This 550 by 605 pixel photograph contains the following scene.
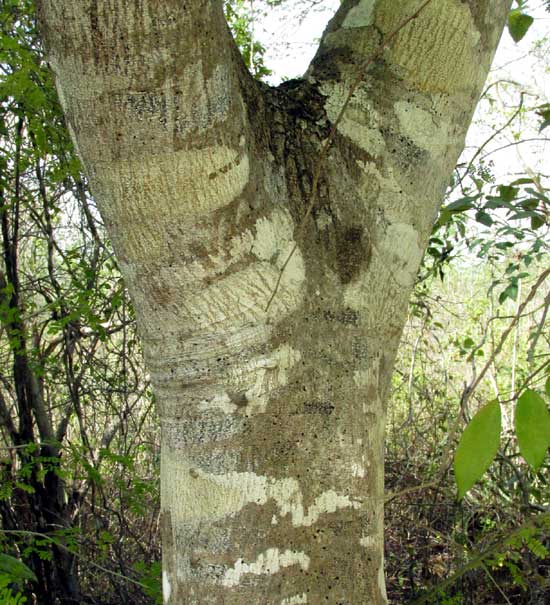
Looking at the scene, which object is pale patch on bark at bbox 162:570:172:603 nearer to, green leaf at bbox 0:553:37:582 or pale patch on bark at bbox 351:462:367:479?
pale patch on bark at bbox 351:462:367:479

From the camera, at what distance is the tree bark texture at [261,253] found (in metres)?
1.01

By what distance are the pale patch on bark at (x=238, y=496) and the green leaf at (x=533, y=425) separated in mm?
451

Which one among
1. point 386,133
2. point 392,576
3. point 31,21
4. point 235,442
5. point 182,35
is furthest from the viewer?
point 392,576

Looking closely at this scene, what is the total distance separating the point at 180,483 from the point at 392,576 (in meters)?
2.28

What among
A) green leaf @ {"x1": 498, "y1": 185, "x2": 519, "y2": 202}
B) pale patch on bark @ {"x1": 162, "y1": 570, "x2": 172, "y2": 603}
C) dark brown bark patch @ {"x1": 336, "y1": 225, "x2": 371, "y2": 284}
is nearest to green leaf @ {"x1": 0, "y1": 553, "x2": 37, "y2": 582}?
pale patch on bark @ {"x1": 162, "y1": 570, "x2": 172, "y2": 603}

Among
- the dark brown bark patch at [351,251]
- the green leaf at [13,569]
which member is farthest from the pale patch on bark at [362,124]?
the green leaf at [13,569]

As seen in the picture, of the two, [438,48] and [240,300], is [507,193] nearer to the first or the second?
[438,48]

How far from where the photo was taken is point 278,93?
1.28m

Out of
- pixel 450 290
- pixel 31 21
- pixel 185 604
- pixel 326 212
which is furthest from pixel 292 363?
pixel 450 290

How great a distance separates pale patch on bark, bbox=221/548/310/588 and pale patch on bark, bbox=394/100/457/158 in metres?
0.74

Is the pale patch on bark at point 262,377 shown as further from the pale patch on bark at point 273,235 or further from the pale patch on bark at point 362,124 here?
the pale patch on bark at point 362,124

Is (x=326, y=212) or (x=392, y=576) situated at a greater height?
(x=326, y=212)

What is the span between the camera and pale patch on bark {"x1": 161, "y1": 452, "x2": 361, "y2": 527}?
1081mm

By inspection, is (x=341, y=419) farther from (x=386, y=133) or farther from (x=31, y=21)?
(x=31, y=21)
